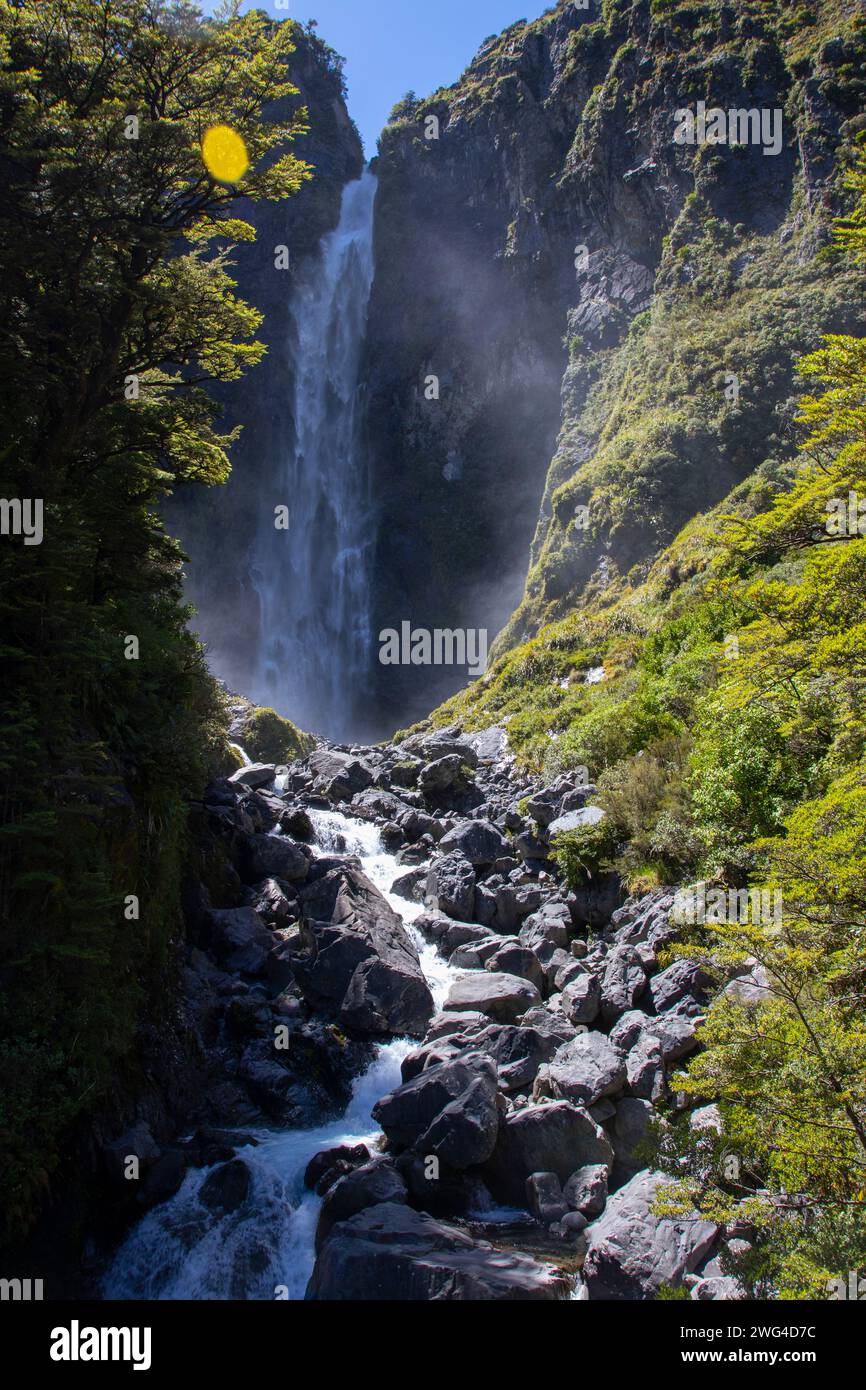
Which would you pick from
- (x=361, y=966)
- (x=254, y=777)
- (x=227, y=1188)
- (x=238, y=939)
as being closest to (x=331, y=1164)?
(x=227, y=1188)

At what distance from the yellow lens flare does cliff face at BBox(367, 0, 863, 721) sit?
2098cm

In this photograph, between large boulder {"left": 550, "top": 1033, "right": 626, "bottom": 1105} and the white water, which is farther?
large boulder {"left": 550, "top": 1033, "right": 626, "bottom": 1105}

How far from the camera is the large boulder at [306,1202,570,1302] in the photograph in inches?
267

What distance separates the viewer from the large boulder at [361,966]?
12141 mm

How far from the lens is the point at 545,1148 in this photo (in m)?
8.65

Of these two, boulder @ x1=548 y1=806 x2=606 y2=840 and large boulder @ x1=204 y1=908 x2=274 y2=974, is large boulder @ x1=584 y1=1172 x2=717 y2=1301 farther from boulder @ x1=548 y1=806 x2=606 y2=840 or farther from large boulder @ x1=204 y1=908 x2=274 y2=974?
large boulder @ x1=204 y1=908 x2=274 y2=974

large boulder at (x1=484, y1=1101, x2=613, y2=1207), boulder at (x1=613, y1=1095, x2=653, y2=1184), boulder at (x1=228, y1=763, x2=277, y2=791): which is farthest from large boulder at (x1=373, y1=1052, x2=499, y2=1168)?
boulder at (x1=228, y1=763, x2=277, y2=791)

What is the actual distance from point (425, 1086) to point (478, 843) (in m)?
7.68

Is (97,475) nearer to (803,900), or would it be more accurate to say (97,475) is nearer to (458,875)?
(458,875)

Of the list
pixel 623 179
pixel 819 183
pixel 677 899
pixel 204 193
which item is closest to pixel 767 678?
pixel 677 899

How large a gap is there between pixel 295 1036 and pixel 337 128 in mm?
73576

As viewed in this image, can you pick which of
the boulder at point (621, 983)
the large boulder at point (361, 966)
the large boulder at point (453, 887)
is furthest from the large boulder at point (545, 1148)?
the large boulder at point (453, 887)

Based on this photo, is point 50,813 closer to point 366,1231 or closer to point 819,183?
point 366,1231
